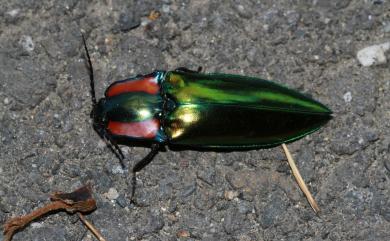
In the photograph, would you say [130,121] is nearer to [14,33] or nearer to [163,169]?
[163,169]

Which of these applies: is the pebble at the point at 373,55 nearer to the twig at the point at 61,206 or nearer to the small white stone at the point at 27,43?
the twig at the point at 61,206

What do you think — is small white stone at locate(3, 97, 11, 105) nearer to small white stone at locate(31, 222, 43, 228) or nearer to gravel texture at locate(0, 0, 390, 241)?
gravel texture at locate(0, 0, 390, 241)

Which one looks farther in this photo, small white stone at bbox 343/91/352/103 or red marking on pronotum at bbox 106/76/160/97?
small white stone at bbox 343/91/352/103

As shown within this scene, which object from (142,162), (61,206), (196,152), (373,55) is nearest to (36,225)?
(61,206)

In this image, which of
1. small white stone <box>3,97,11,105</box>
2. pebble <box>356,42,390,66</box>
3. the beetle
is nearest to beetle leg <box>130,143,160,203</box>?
the beetle

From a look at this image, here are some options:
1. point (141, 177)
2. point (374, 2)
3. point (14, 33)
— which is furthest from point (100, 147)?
point (374, 2)

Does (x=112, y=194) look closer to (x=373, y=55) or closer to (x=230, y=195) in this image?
(x=230, y=195)

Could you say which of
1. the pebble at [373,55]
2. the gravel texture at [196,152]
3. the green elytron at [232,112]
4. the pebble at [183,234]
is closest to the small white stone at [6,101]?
the gravel texture at [196,152]
